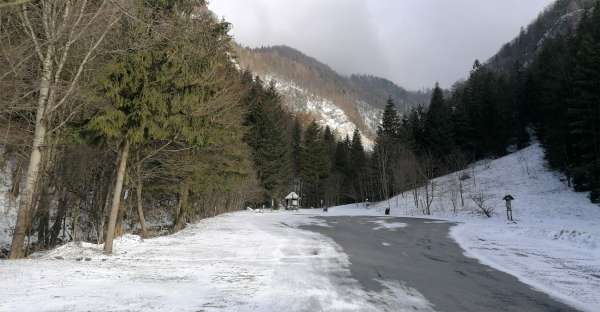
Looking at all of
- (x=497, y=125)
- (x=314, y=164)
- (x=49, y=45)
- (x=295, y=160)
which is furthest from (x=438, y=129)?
(x=49, y=45)

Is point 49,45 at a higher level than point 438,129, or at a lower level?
lower

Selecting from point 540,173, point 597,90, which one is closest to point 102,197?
point 597,90

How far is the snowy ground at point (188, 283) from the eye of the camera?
17.3 feet

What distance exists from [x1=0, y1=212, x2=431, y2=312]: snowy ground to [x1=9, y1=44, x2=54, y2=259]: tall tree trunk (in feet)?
3.00

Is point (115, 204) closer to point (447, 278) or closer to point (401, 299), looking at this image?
point (401, 299)

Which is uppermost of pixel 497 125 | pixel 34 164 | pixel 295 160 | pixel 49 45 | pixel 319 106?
pixel 319 106

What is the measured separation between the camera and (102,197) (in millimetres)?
16297

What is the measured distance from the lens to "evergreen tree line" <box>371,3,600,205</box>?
120 feet

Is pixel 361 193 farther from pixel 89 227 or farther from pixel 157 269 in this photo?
pixel 157 269

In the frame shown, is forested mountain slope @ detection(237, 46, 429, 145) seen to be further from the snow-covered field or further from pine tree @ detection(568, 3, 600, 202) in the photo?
the snow-covered field

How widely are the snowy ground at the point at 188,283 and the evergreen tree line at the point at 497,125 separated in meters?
33.3

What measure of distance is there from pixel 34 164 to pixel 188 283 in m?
5.13

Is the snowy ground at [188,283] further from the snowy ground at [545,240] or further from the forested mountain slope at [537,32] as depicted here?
the forested mountain slope at [537,32]

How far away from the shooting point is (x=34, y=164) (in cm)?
876
